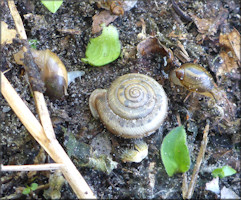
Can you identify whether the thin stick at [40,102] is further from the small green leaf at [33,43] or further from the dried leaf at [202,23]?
the dried leaf at [202,23]

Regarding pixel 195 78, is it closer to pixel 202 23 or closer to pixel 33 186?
pixel 202 23

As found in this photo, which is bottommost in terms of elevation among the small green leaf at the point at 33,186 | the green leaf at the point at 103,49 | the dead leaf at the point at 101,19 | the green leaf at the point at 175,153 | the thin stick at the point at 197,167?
the thin stick at the point at 197,167

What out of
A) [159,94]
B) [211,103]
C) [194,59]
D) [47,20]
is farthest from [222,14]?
[47,20]

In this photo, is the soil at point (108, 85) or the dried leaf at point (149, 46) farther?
the dried leaf at point (149, 46)

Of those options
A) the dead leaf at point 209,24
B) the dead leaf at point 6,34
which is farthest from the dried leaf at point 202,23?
the dead leaf at point 6,34

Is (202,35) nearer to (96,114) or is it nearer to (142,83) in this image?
(142,83)

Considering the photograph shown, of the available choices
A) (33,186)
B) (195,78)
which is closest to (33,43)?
(33,186)
